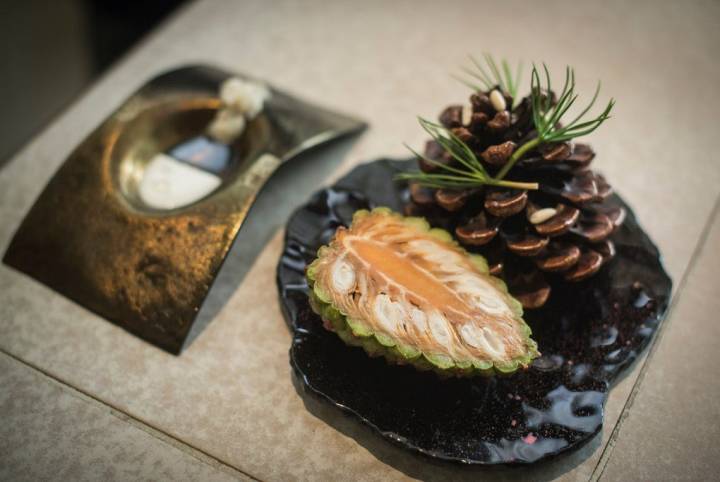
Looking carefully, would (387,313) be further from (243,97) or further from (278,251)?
(243,97)

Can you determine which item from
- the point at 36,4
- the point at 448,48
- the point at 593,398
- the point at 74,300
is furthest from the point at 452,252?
the point at 36,4

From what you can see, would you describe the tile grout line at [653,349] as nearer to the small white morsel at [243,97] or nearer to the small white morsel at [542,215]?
the small white morsel at [542,215]

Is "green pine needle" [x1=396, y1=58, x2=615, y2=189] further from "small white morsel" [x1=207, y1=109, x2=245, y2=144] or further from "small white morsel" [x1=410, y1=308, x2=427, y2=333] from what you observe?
"small white morsel" [x1=207, y1=109, x2=245, y2=144]

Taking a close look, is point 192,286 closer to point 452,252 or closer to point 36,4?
point 452,252

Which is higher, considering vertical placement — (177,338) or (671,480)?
(671,480)

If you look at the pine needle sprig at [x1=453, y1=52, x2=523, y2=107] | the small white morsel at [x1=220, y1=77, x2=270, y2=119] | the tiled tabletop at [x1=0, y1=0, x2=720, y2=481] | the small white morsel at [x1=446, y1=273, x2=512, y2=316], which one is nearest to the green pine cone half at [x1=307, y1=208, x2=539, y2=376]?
the small white morsel at [x1=446, y1=273, x2=512, y2=316]

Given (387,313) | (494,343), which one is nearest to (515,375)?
(494,343)
